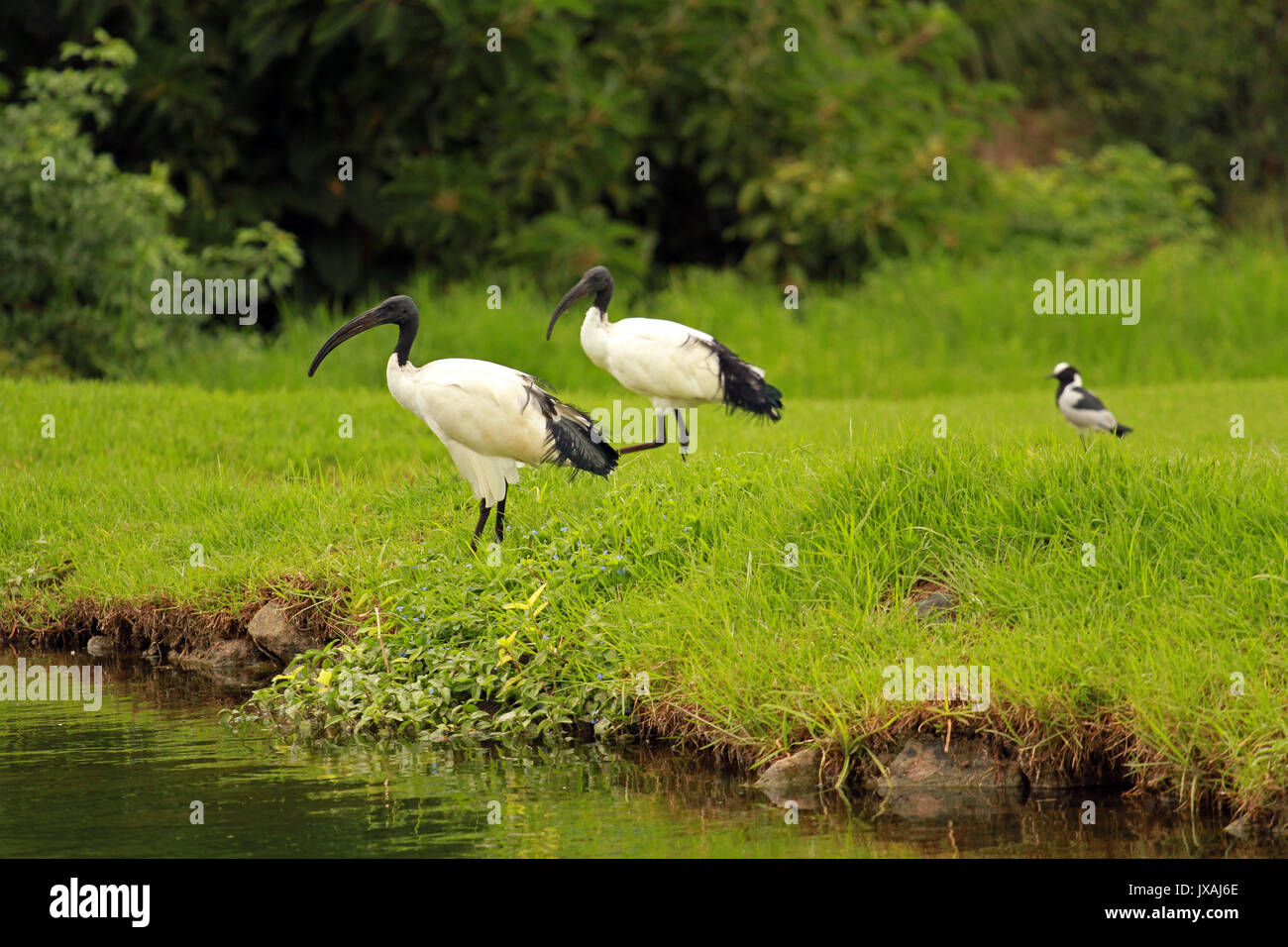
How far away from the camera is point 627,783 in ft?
20.7

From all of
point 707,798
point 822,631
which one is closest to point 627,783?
point 707,798

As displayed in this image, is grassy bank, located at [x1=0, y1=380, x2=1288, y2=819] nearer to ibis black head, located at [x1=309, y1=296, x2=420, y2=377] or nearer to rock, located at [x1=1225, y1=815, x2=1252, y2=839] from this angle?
rock, located at [x1=1225, y1=815, x2=1252, y2=839]

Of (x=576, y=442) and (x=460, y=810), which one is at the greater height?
(x=576, y=442)

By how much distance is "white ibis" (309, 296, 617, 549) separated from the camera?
302 inches

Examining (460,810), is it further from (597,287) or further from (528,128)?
(528,128)

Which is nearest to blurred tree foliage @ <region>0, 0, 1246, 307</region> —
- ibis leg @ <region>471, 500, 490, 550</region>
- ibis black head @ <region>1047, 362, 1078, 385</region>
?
ibis black head @ <region>1047, 362, 1078, 385</region>

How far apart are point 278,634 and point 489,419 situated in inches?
60.8

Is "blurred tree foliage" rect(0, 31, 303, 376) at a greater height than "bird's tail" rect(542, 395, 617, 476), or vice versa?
"blurred tree foliage" rect(0, 31, 303, 376)

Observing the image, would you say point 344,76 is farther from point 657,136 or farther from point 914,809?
point 914,809

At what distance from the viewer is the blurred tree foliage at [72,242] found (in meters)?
13.0

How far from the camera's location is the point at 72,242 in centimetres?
1310

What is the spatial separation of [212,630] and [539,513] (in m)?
1.77

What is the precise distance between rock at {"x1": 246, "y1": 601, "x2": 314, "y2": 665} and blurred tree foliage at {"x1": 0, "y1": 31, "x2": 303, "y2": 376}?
6080mm

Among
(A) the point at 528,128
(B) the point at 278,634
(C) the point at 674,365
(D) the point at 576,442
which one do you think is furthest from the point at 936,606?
(A) the point at 528,128
